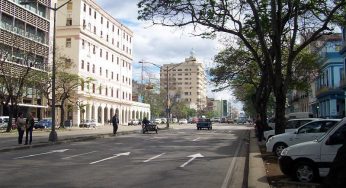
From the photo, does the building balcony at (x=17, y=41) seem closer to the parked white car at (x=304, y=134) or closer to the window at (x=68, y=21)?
the window at (x=68, y=21)

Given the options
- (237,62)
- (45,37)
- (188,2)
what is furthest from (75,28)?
(188,2)

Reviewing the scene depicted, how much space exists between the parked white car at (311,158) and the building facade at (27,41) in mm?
42216

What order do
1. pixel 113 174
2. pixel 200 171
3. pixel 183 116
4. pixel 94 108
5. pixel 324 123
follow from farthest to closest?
pixel 183 116
pixel 94 108
pixel 324 123
pixel 200 171
pixel 113 174

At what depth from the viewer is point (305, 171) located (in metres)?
11.5

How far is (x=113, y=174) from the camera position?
13625 mm

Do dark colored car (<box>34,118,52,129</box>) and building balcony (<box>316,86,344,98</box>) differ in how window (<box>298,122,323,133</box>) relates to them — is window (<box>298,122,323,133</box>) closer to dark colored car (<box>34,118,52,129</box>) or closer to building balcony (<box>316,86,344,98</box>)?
building balcony (<box>316,86,344,98</box>)

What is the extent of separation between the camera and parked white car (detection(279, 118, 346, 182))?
36.1 feet

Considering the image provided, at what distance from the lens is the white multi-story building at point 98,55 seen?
267 ft

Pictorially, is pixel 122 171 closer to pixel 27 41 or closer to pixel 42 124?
pixel 42 124

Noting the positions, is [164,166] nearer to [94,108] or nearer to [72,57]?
[72,57]

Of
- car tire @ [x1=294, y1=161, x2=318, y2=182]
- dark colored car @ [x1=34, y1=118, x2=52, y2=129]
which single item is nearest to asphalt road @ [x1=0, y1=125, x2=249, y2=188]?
car tire @ [x1=294, y1=161, x2=318, y2=182]

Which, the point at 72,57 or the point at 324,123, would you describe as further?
the point at 72,57

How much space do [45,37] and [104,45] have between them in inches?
946

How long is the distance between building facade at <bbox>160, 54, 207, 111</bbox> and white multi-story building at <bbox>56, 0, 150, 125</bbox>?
1147 cm
